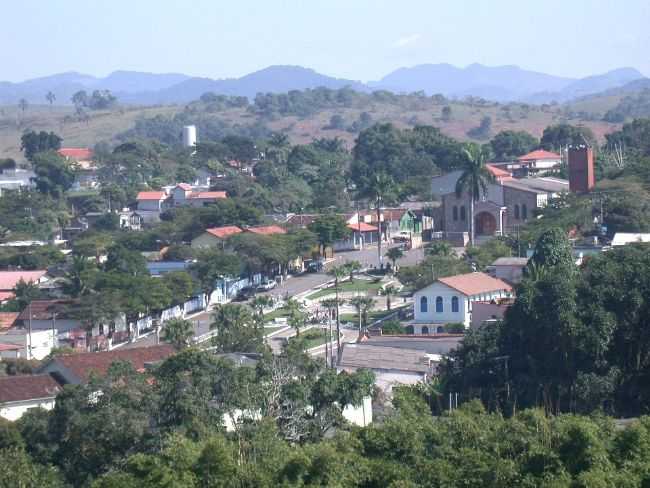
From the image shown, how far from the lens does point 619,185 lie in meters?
52.5

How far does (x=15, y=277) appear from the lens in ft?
154

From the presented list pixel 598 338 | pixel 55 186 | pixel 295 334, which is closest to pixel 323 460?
pixel 598 338

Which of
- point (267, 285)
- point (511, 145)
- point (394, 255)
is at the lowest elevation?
point (267, 285)

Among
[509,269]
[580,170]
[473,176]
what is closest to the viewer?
[509,269]

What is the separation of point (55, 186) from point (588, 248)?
36740 mm

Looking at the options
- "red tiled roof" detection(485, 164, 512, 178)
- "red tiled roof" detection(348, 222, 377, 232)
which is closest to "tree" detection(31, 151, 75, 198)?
"red tiled roof" detection(348, 222, 377, 232)

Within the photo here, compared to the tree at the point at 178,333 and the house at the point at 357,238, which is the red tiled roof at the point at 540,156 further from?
the tree at the point at 178,333

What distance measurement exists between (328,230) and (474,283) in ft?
47.7

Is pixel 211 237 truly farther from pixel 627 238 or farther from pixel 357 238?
pixel 627 238

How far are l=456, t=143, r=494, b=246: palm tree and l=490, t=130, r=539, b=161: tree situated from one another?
30.6 meters

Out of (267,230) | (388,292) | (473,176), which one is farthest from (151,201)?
(388,292)

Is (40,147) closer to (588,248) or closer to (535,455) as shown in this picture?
(588,248)

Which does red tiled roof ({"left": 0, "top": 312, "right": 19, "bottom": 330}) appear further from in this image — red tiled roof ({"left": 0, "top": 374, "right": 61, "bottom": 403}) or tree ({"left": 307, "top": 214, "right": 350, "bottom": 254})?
tree ({"left": 307, "top": 214, "right": 350, "bottom": 254})

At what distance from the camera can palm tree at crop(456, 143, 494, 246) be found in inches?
1983
